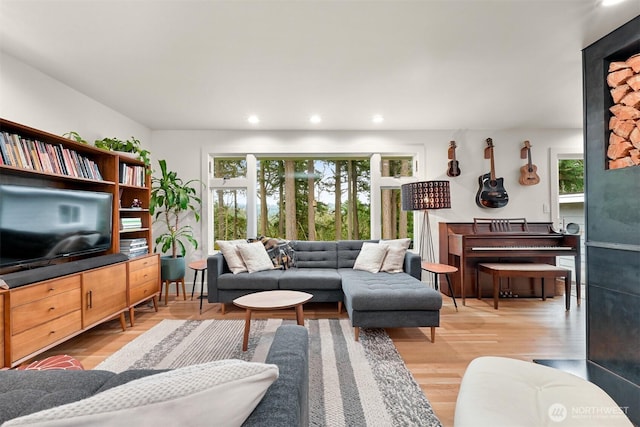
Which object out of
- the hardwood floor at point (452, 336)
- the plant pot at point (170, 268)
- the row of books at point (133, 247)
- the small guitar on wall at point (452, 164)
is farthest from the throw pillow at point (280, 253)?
the small guitar on wall at point (452, 164)

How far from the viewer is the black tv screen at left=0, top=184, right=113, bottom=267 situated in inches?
73.0

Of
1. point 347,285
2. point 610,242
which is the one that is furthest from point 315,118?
point 610,242

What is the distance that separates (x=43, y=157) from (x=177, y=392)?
8.42 feet

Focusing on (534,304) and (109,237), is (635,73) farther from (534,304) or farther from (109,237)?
(109,237)

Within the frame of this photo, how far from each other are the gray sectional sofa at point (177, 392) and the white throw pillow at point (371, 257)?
6.93ft

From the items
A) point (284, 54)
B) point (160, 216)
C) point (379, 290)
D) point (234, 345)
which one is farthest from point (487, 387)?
point (160, 216)

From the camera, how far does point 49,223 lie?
2.12m

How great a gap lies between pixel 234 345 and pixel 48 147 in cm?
223

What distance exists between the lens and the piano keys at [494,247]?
11.1 feet

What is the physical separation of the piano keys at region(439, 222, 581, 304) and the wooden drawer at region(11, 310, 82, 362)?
399cm

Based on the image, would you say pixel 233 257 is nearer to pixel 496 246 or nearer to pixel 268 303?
pixel 268 303

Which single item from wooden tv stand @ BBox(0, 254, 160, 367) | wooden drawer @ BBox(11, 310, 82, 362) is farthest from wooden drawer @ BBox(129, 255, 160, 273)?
wooden drawer @ BBox(11, 310, 82, 362)

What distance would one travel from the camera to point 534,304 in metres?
3.39

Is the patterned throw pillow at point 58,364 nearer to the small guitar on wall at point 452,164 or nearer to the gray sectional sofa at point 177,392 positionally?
the gray sectional sofa at point 177,392
